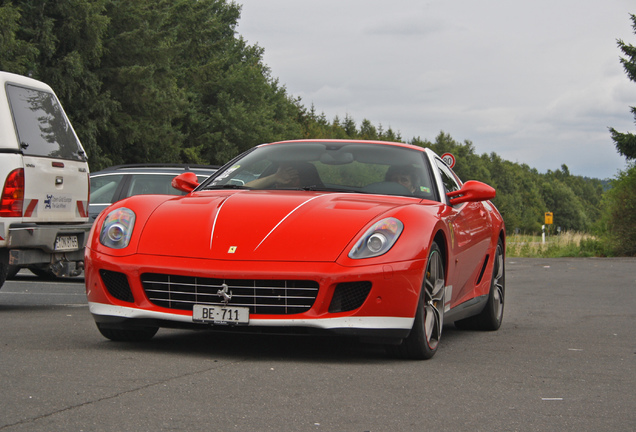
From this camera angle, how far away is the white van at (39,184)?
331 inches

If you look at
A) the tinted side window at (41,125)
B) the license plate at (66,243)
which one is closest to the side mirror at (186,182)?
the tinted side window at (41,125)

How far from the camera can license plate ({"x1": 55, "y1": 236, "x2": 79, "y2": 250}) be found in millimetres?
8922

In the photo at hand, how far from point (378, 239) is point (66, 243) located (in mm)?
4685

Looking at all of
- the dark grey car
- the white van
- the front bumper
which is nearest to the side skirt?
the front bumper

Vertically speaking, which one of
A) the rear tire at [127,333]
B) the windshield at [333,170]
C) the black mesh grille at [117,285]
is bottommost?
the rear tire at [127,333]

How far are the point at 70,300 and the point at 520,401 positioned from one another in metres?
6.52

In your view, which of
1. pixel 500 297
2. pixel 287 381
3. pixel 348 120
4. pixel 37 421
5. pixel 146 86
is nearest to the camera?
pixel 37 421

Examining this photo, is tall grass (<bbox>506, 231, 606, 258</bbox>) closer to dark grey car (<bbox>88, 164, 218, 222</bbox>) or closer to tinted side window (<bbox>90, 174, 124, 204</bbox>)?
dark grey car (<bbox>88, 164, 218, 222</bbox>)

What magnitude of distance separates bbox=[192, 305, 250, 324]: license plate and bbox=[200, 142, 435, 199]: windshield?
1.44m

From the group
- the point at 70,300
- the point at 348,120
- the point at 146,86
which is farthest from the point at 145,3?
the point at 348,120

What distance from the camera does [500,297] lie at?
8.17 metres

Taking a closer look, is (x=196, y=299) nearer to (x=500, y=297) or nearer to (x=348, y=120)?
(x=500, y=297)

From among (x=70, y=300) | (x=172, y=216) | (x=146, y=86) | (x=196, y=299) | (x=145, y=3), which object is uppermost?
(x=145, y=3)

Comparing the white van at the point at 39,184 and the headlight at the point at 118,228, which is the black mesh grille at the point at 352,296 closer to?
the headlight at the point at 118,228
